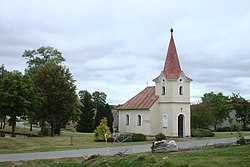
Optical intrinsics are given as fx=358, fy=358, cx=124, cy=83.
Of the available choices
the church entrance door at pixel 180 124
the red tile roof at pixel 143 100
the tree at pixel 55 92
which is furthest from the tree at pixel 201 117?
the tree at pixel 55 92

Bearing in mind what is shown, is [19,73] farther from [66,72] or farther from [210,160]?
[210,160]

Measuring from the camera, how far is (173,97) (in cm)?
4469

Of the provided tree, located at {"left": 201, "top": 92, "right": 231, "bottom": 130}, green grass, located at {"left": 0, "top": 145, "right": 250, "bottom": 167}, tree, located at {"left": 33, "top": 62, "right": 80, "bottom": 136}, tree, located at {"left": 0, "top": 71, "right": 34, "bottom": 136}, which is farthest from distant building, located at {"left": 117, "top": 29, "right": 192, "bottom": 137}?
green grass, located at {"left": 0, "top": 145, "right": 250, "bottom": 167}

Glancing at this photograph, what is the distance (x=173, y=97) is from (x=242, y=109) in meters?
27.7

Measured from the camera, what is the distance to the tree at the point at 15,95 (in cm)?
3878

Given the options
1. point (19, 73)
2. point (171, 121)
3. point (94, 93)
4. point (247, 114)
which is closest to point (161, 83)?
point (171, 121)

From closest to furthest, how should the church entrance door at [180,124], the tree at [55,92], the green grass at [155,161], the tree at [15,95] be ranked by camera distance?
the green grass at [155,161] < the tree at [15,95] < the tree at [55,92] < the church entrance door at [180,124]

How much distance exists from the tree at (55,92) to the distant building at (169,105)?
9011mm

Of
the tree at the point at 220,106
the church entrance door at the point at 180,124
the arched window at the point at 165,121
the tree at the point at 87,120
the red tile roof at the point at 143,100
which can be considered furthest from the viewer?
the tree at the point at 220,106

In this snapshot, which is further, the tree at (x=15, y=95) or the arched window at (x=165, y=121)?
the arched window at (x=165, y=121)

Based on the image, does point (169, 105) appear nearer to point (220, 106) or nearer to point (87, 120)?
point (87, 120)

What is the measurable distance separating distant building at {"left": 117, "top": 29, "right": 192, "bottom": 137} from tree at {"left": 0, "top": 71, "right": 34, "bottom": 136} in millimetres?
14649

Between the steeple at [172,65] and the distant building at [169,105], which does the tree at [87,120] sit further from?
the steeple at [172,65]

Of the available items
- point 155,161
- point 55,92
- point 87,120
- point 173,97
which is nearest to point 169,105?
point 173,97
